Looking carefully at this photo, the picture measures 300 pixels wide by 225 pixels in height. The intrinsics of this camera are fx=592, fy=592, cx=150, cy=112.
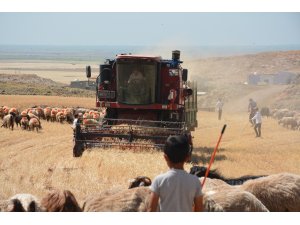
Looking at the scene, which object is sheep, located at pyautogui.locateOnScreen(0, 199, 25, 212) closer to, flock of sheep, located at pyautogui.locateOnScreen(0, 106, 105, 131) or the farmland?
the farmland

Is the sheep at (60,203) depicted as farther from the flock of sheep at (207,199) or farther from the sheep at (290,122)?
the sheep at (290,122)

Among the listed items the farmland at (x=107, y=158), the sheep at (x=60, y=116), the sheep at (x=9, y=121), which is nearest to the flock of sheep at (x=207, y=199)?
the farmland at (x=107, y=158)

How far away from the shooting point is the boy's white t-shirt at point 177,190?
19.9ft

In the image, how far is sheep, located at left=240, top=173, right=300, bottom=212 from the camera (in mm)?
9086

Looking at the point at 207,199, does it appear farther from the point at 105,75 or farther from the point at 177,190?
the point at 105,75

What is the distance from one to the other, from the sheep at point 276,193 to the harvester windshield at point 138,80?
9.68 meters

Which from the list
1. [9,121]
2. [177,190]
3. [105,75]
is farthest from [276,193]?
[9,121]

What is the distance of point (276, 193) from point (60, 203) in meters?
3.39

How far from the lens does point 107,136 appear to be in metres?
16.9

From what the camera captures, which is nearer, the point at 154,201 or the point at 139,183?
the point at 154,201

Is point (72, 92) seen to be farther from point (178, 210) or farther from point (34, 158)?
point (178, 210)

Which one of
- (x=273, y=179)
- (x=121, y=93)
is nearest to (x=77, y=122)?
(x=121, y=93)

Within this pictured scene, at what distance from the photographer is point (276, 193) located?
30.0ft

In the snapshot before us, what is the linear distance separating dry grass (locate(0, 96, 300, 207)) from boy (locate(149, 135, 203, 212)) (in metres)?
3.53
